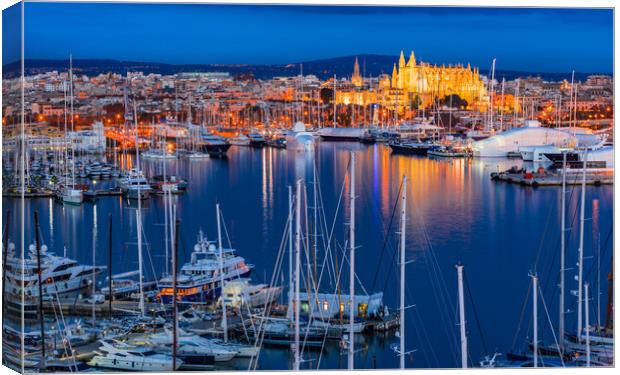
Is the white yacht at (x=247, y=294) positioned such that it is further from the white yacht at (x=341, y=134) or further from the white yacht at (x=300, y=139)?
the white yacht at (x=300, y=139)

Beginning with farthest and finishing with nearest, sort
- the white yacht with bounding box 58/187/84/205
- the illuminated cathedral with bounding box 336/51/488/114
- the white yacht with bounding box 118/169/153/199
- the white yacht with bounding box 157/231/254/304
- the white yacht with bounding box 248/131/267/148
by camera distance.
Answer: the white yacht with bounding box 248/131/267/148 < the white yacht with bounding box 118/169/153/199 < the white yacht with bounding box 58/187/84/205 < the illuminated cathedral with bounding box 336/51/488/114 < the white yacht with bounding box 157/231/254/304

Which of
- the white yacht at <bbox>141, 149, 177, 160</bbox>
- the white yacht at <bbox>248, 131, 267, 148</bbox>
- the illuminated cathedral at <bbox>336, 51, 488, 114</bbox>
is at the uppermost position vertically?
the illuminated cathedral at <bbox>336, 51, 488, 114</bbox>

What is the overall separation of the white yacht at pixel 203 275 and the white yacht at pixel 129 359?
164 centimetres

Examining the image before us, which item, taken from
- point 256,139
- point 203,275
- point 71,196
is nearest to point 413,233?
point 203,275

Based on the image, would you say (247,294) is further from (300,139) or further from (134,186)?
(300,139)

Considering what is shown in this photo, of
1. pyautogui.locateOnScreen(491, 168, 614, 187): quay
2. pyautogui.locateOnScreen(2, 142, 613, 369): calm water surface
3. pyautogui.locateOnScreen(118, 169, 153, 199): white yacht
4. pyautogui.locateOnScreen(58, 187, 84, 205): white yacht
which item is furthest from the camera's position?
pyautogui.locateOnScreen(491, 168, 614, 187): quay

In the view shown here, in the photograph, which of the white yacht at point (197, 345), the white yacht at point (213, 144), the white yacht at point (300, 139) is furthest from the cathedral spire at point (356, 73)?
the white yacht at point (213, 144)

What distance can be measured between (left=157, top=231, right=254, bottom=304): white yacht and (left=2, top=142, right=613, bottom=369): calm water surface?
284 millimetres

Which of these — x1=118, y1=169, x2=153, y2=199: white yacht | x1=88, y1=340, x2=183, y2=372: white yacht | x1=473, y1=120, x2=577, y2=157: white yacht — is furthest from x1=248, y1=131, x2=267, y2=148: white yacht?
x1=88, y1=340, x2=183, y2=372: white yacht

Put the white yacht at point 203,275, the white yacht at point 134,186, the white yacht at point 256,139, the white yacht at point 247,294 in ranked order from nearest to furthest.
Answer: the white yacht at point 247,294 < the white yacht at point 203,275 < the white yacht at point 134,186 < the white yacht at point 256,139

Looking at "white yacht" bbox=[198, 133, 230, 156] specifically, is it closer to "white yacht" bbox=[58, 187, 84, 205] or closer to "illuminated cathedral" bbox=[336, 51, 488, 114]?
"illuminated cathedral" bbox=[336, 51, 488, 114]

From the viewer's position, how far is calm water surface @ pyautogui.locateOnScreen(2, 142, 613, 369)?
31.6 feet

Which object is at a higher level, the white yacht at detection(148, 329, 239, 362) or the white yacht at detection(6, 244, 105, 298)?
the white yacht at detection(6, 244, 105, 298)

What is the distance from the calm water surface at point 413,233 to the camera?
964cm
